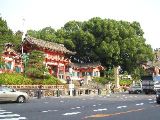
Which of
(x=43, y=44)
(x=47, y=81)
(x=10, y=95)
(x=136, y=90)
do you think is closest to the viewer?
(x=10, y=95)

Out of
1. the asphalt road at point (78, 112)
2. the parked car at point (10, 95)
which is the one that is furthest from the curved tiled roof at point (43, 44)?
the asphalt road at point (78, 112)

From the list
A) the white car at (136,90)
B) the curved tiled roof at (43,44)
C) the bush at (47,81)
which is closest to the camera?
the bush at (47,81)

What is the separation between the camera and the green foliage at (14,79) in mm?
41719

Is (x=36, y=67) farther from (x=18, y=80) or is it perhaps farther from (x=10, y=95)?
(x=10, y=95)

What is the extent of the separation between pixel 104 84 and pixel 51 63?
9.77 meters

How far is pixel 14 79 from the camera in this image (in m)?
42.8

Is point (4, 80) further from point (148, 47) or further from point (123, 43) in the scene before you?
point (148, 47)

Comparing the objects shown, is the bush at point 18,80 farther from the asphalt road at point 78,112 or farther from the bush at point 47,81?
the asphalt road at point 78,112

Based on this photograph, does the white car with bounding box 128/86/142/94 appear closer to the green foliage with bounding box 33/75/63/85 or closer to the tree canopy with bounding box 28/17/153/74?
the green foliage with bounding box 33/75/63/85

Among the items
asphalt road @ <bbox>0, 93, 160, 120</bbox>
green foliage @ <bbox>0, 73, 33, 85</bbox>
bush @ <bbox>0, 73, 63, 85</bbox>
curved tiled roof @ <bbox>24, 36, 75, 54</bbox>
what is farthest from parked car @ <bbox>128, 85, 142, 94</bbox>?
asphalt road @ <bbox>0, 93, 160, 120</bbox>

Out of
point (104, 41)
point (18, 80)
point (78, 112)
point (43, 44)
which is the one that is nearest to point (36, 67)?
point (18, 80)

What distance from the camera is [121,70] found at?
252 feet

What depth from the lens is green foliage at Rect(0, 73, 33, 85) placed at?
41.7m

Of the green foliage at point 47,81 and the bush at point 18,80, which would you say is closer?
the bush at point 18,80
